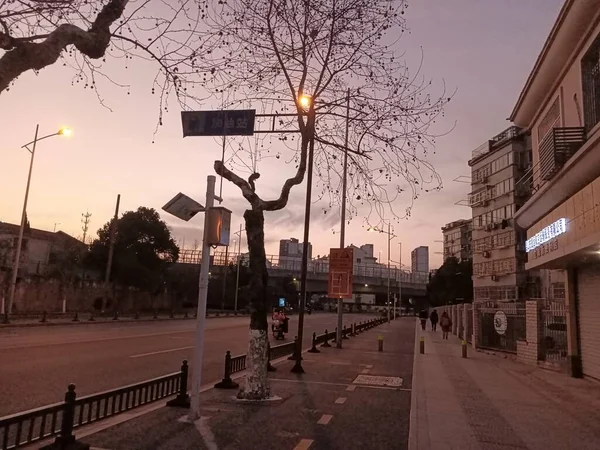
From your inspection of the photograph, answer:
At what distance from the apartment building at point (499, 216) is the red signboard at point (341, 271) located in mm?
36315

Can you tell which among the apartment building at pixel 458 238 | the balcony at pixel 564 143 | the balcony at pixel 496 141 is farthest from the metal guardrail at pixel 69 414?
the apartment building at pixel 458 238

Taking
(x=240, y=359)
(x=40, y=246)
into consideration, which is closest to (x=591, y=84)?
(x=240, y=359)

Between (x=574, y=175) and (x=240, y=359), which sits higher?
(x=574, y=175)

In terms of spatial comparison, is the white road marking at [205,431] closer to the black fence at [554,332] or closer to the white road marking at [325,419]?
the white road marking at [325,419]

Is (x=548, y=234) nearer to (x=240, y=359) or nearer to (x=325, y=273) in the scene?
(x=240, y=359)

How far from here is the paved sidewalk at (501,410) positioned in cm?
737

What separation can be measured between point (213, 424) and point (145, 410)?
1.28 meters

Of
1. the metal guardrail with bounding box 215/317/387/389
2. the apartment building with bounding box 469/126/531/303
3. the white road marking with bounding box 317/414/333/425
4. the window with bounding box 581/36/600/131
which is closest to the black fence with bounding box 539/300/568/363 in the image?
the window with bounding box 581/36/600/131

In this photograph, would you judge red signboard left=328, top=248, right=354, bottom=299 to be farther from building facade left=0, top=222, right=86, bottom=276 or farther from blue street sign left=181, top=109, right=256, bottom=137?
building facade left=0, top=222, right=86, bottom=276

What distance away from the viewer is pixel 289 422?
7.91 m

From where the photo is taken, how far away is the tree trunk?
940 cm

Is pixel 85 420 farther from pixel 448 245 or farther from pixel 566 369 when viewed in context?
pixel 448 245

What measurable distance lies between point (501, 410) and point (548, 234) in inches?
240

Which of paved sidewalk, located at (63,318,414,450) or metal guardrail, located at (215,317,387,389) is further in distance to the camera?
metal guardrail, located at (215,317,387,389)
